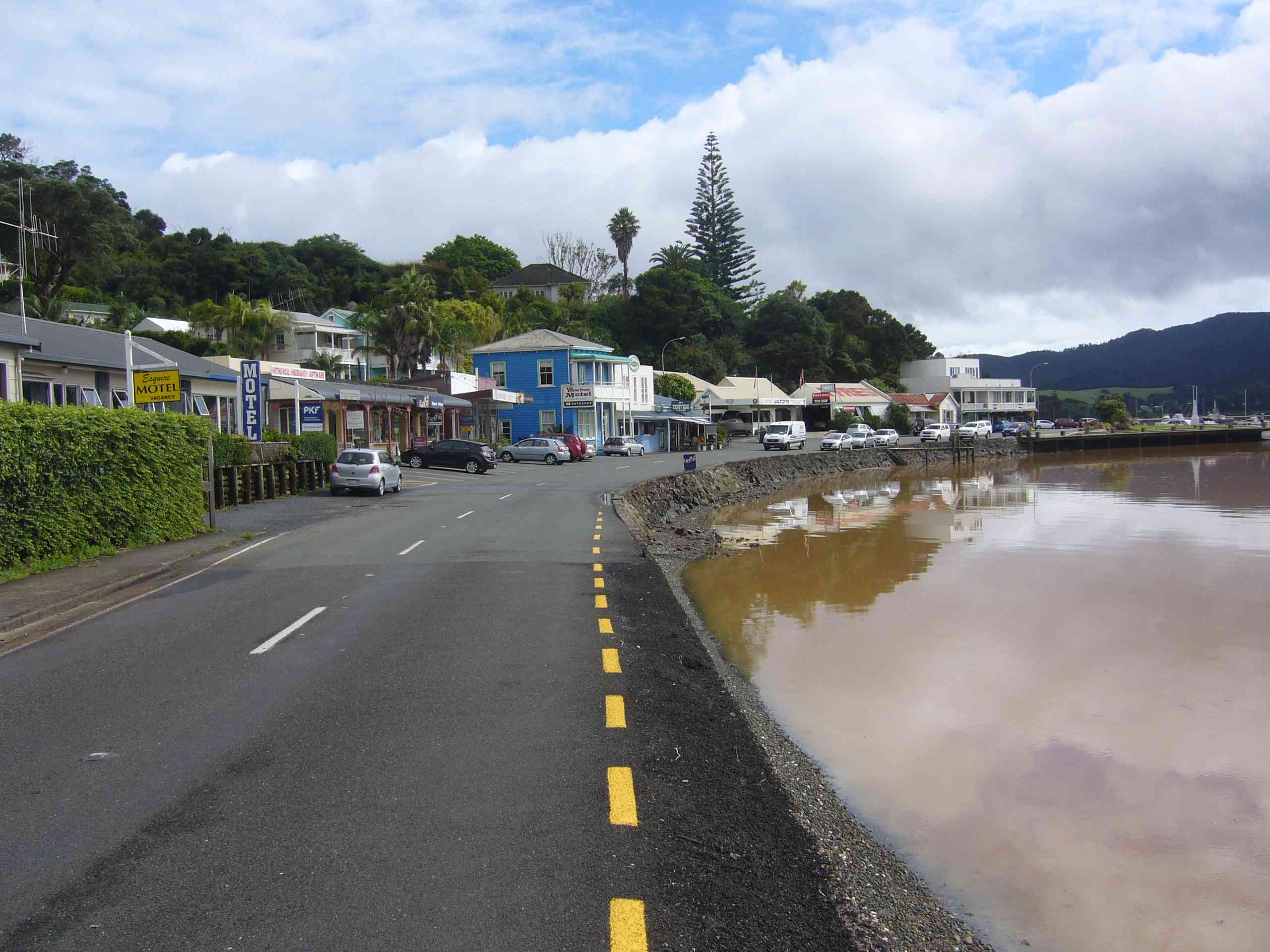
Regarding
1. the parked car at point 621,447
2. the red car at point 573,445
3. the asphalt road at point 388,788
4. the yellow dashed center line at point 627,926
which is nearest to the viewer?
the yellow dashed center line at point 627,926

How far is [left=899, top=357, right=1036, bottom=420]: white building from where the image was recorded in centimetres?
12519

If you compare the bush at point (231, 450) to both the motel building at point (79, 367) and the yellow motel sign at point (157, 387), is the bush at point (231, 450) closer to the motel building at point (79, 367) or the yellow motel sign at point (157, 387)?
the motel building at point (79, 367)

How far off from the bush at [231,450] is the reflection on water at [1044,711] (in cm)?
1508

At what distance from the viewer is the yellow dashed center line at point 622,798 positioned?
561 centimetres

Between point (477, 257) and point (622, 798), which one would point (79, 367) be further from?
point (477, 257)

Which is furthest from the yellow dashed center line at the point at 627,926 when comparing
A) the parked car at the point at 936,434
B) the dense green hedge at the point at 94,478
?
the parked car at the point at 936,434

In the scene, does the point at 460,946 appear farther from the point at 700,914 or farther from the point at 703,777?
the point at 703,777

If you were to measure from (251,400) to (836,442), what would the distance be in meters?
46.5

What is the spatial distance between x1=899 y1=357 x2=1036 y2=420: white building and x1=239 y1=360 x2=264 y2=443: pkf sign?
333 ft

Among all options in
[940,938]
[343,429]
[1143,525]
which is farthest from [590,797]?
[343,429]

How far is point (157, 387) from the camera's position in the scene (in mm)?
21484

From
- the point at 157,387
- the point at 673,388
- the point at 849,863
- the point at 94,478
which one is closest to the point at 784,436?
the point at 673,388

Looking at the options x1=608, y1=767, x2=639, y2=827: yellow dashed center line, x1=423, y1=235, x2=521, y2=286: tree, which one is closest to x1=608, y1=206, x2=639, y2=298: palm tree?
x1=423, y1=235, x2=521, y2=286: tree

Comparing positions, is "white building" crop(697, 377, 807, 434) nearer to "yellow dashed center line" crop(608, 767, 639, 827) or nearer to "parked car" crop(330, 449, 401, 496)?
"parked car" crop(330, 449, 401, 496)
